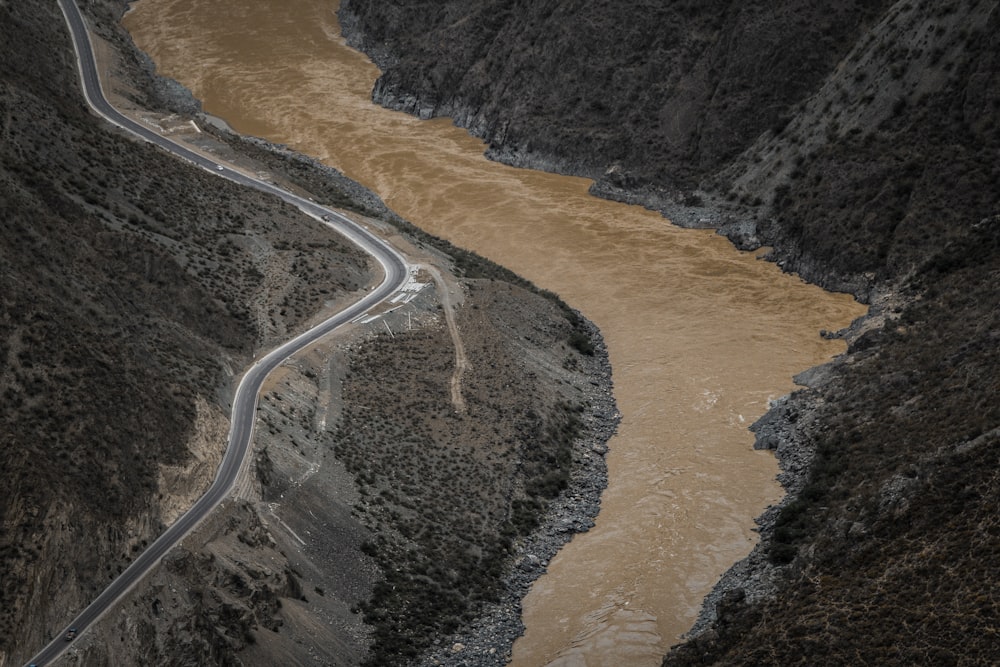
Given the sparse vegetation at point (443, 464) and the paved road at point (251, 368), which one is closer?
the paved road at point (251, 368)

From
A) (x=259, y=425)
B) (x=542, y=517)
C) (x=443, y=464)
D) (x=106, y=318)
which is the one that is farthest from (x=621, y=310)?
(x=106, y=318)

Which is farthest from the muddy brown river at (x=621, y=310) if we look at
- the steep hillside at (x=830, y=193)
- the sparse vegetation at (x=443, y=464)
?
the sparse vegetation at (x=443, y=464)

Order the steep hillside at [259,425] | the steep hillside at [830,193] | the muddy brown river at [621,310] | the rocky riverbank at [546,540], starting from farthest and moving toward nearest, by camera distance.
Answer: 1. the muddy brown river at [621,310]
2. the rocky riverbank at [546,540]
3. the steep hillside at [259,425]
4. the steep hillside at [830,193]

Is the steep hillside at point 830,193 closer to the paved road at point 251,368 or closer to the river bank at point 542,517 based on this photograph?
the river bank at point 542,517

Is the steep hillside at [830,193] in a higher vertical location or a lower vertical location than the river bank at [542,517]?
higher

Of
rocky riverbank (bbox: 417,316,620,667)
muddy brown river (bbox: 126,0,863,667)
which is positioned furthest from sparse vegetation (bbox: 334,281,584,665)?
muddy brown river (bbox: 126,0,863,667)

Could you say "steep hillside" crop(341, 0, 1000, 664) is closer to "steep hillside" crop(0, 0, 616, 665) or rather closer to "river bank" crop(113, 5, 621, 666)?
"river bank" crop(113, 5, 621, 666)
